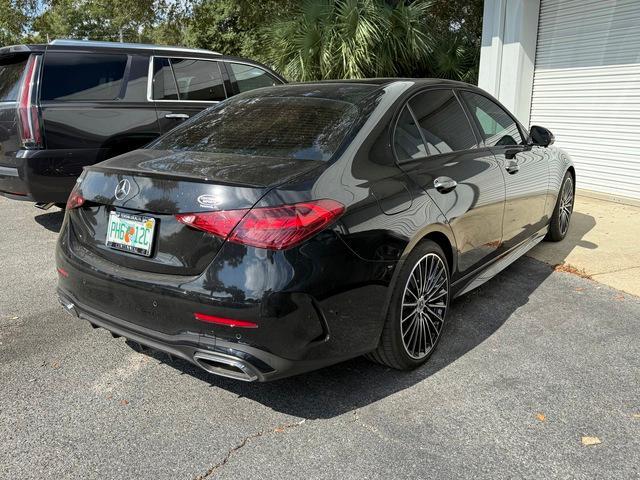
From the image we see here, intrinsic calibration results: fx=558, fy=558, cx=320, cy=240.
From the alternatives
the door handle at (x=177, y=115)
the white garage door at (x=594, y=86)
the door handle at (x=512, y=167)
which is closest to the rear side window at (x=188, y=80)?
the door handle at (x=177, y=115)

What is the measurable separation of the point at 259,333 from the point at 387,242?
2.62ft

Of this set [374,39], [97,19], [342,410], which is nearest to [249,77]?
[374,39]

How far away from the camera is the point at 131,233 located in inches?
104

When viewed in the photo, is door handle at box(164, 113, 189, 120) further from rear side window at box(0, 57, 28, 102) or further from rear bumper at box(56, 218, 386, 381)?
rear bumper at box(56, 218, 386, 381)

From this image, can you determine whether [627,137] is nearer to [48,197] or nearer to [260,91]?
[260,91]

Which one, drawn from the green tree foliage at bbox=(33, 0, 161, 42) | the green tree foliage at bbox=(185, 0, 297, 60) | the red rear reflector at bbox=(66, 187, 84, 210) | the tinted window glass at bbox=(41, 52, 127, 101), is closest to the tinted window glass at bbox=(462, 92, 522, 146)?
the red rear reflector at bbox=(66, 187, 84, 210)

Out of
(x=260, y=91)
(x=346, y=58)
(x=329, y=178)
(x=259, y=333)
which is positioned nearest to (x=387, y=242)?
(x=329, y=178)

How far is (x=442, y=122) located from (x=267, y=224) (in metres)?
1.78

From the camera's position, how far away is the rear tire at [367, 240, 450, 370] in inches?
113

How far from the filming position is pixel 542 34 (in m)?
8.70

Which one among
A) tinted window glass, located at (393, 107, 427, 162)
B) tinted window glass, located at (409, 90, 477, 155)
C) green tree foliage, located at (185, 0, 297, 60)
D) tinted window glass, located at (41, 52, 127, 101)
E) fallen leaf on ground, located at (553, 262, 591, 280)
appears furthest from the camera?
green tree foliage, located at (185, 0, 297, 60)

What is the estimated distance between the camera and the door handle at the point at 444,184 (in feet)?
10.5

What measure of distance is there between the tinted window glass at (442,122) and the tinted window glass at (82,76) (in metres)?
3.59

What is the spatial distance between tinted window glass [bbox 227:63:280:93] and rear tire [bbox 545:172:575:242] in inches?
148
